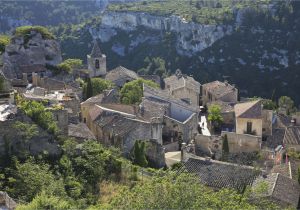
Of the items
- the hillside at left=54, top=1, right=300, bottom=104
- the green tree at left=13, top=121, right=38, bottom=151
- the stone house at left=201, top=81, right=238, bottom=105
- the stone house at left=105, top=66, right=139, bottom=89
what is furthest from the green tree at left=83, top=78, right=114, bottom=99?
the hillside at left=54, top=1, right=300, bottom=104

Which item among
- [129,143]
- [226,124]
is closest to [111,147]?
[129,143]

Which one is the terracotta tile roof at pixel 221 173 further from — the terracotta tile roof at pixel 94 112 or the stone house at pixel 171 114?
the terracotta tile roof at pixel 94 112

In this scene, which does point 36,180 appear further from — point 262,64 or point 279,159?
point 262,64

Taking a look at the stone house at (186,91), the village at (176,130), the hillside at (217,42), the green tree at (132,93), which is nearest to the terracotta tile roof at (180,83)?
the stone house at (186,91)

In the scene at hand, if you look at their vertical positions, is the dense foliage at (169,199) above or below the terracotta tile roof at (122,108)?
above

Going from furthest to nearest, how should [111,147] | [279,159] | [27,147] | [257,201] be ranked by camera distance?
[279,159] → [111,147] → [27,147] → [257,201]

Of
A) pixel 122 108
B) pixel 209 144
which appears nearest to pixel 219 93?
pixel 209 144

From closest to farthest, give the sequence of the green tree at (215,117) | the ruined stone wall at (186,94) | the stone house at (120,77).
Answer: the green tree at (215,117) < the ruined stone wall at (186,94) < the stone house at (120,77)

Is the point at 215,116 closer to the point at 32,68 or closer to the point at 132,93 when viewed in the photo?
the point at 132,93
